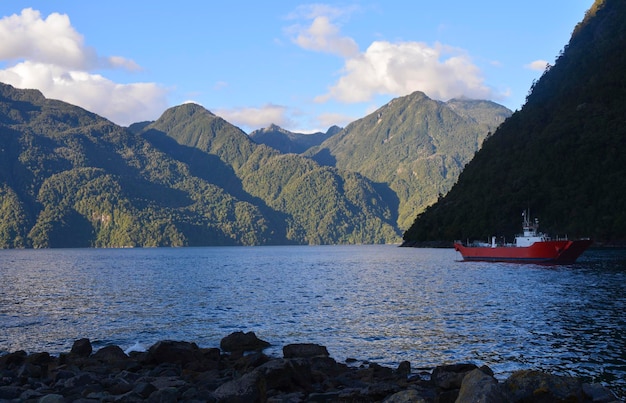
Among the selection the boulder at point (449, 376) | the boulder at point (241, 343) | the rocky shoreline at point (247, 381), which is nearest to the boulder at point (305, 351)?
the rocky shoreline at point (247, 381)

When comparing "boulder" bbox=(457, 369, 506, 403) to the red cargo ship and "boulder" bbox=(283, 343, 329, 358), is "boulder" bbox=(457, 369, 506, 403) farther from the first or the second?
the red cargo ship

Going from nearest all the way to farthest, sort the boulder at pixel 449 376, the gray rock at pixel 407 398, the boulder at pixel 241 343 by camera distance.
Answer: the gray rock at pixel 407 398 < the boulder at pixel 449 376 < the boulder at pixel 241 343

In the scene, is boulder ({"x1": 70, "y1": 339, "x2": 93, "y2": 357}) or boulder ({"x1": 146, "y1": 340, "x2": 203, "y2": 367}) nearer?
boulder ({"x1": 146, "y1": 340, "x2": 203, "y2": 367})

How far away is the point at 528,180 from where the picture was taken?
19488cm

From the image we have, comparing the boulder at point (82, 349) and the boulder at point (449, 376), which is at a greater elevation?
the boulder at point (449, 376)

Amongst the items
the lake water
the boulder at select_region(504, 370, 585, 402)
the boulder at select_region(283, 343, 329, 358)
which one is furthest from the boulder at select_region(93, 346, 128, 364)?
the boulder at select_region(504, 370, 585, 402)

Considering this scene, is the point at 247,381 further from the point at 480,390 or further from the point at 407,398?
the point at 480,390

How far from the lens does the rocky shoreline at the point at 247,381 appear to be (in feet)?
61.4

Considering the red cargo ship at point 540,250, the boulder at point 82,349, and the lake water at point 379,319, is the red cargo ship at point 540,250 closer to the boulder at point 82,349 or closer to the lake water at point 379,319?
the lake water at point 379,319

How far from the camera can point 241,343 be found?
3372cm

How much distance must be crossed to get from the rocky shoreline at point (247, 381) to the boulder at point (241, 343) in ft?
4.62

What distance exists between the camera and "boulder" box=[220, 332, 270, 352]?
3359 cm

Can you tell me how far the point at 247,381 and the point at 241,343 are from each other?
568 inches

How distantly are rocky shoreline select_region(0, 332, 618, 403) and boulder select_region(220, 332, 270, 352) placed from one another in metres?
1.41
